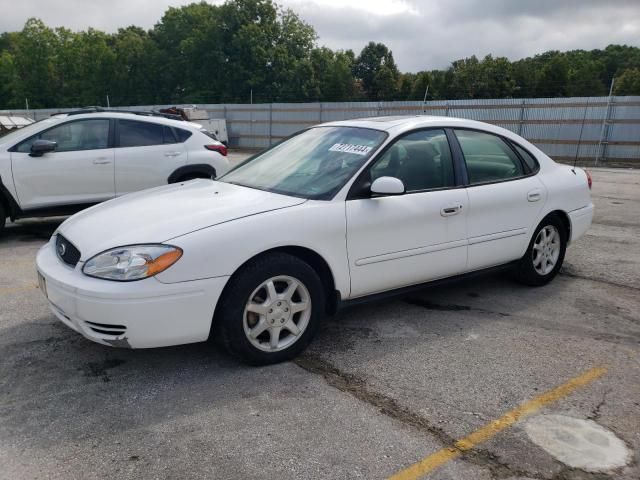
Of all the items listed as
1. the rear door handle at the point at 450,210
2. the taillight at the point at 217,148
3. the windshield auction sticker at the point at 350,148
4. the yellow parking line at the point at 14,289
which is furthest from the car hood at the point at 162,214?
the taillight at the point at 217,148

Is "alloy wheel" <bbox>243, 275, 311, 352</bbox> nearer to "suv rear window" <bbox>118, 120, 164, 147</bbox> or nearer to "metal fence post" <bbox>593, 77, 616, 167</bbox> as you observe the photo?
"suv rear window" <bbox>118, 120, 164, 147</bbox>

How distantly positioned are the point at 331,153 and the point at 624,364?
2.46 metres

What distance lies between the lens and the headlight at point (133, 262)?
3094mm

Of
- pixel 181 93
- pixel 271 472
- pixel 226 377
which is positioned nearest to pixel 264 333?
A: pixel 226 377

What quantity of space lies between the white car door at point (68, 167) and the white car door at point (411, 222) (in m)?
4.75

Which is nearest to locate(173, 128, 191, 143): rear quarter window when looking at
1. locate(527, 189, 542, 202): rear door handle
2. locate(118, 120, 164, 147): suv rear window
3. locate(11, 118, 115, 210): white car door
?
locate(118, 120, 164, 147): suv rear window

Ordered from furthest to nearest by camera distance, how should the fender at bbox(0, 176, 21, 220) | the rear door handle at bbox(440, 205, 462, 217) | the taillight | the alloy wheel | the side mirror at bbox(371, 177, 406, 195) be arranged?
the taillight, the fender at bbox(0, 176, 21, 220), the rear door handle at bbox(440, 205, 462, 217), the side mirror at bbox(371, 177, 406, 195), the alloy wheel

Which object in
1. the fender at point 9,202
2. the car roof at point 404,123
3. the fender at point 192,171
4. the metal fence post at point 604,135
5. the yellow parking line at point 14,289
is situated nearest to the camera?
the car roof at point 404,123

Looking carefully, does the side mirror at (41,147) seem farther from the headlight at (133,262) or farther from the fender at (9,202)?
the headlight at (133,262)

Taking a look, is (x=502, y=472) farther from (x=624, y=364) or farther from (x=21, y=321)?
(x=21, y=321)

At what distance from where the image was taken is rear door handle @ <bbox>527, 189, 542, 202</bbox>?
4.81 meters

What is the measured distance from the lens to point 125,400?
3.10m

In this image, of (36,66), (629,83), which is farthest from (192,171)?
(36,66)

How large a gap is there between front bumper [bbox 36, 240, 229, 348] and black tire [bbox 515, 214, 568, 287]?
9.85 feet
